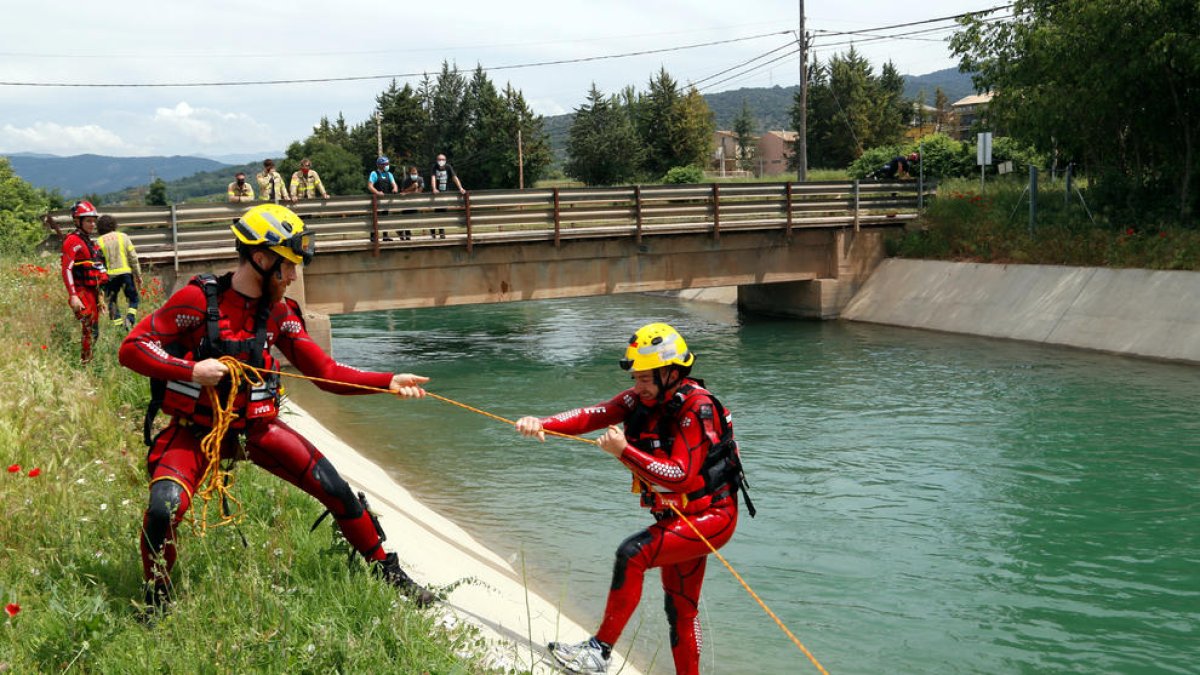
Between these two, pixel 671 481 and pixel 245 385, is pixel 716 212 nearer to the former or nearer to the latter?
pixel 671 481

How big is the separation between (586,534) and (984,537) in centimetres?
381

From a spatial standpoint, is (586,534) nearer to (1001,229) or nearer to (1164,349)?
(1164,349)

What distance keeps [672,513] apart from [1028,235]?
24.0 meters

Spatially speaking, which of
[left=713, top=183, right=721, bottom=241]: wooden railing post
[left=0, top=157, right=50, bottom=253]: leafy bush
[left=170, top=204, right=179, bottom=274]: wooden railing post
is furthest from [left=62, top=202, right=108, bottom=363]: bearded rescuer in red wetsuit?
[left=0, top=157, right=50, bottom=253]: leafy bush

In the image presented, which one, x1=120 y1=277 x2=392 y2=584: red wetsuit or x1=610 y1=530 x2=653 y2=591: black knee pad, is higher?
x1=120 y1=277 x2=392 y2=584: red wetsuit

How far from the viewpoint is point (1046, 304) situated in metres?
24.5

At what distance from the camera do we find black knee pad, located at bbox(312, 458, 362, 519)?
6.02 metres

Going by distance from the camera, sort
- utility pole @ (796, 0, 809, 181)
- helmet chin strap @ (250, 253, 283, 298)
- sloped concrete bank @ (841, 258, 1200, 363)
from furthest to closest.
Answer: utility pole @ (796, 0, 809, 181), sloped concrete bank @ (841, 258, 1200, 363), helmet chin strap @ (250, 253, 283, 298)

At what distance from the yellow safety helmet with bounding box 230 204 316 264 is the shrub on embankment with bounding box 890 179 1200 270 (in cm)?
2122

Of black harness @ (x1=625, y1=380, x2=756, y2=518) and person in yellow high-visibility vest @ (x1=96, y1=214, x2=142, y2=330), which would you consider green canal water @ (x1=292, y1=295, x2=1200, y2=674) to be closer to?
black harness @ (x1=625, y1=380, x2=756, y2=518)

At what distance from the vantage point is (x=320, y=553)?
652cm

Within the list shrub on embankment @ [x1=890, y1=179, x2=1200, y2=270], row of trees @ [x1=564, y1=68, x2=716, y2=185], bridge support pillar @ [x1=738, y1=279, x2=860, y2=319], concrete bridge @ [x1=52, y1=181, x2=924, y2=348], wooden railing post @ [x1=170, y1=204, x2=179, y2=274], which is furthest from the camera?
row of trees @ [x1=564, y1=68, x2=716, y2=185]

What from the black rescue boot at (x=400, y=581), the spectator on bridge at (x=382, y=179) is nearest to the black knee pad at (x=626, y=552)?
the black rescue boot at (x=400, y=581)

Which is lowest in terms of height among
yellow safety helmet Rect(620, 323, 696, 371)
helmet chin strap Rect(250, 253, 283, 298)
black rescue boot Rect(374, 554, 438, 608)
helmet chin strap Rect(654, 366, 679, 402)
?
black rescue boot Rect(374, 554, 438, 608)
